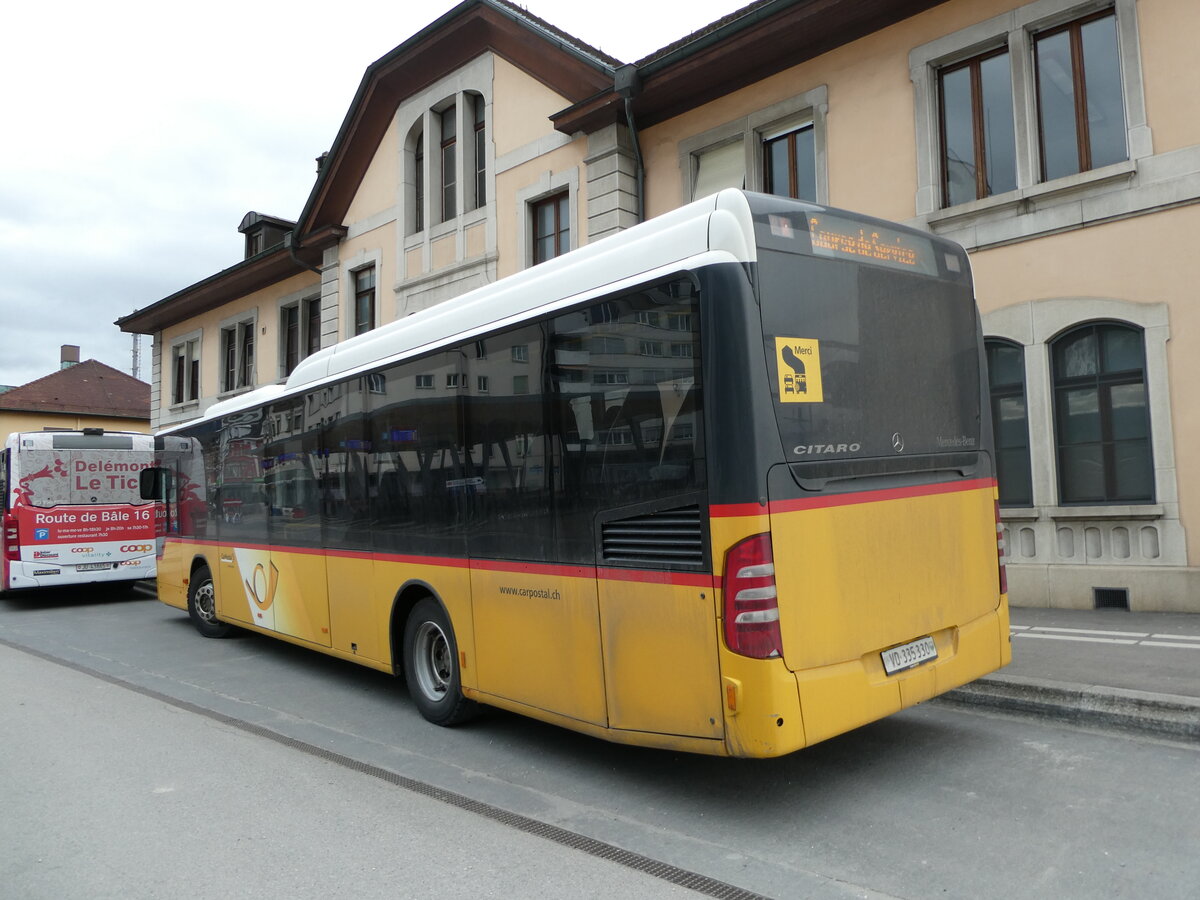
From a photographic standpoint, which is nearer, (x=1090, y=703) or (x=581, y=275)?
(x=581, y=275)

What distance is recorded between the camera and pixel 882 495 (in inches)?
190

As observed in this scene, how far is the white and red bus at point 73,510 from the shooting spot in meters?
14.6

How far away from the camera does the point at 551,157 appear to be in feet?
52.8

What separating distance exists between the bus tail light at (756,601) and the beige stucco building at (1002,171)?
23.3ft

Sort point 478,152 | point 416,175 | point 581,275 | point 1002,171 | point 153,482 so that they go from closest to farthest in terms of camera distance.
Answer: point 581,275 → point 1002,171 → point 153,482 → point 478,152 → point 416,175

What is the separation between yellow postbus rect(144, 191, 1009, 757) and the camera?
4316 mm

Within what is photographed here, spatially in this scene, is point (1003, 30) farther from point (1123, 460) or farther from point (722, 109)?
point (1123, 460)

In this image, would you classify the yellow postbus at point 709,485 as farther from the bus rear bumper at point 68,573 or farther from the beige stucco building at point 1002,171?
the bus rear bumper at point 68,573

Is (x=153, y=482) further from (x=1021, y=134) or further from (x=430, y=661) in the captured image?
(x=1021, y=134)

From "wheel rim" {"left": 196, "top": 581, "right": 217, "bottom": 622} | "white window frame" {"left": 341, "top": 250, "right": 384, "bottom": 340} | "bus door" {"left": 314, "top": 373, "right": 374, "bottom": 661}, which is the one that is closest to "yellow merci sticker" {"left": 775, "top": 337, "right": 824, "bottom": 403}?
"bus door" {"left": 314, "top": 373, "right": 374, "bottom": 661}

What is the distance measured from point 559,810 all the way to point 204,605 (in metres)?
7.73

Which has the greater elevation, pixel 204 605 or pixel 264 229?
pixel 264 229

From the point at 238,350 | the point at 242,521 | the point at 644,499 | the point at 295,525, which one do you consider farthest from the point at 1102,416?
the point at 238,350

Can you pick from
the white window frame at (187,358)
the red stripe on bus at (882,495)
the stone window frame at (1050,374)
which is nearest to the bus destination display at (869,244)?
the red stripe on bus at (882,495)
